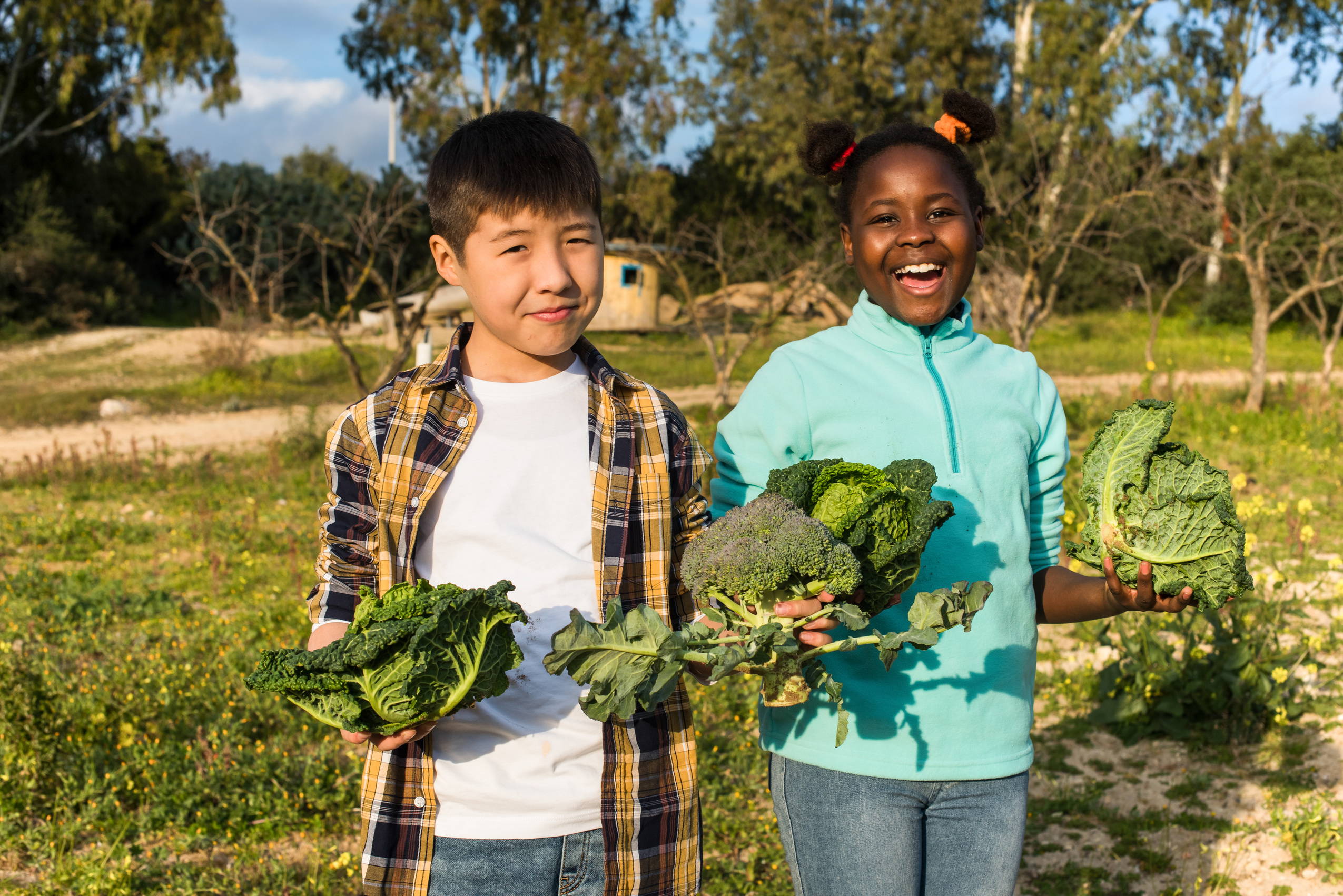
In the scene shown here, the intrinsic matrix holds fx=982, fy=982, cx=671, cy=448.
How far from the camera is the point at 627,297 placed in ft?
85.3


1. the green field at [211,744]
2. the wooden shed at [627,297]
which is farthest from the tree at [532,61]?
the green field at [211,744]

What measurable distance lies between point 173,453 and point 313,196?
1996cm

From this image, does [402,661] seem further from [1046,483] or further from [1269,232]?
[1269,232]

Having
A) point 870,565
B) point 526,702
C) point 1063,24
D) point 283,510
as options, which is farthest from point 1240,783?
point 1063,24

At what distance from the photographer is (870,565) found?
67.0 inches

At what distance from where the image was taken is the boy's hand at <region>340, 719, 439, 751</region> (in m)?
1.66

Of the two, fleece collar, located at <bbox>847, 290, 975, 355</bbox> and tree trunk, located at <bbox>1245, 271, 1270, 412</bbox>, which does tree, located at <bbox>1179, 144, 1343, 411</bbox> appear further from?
fleece collar, located at <bbox>847, 290, 975, 355</bbox>

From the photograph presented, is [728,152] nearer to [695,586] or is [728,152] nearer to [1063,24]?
[1063,24]

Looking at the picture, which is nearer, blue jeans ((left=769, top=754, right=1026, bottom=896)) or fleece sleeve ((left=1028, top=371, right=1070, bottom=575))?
blue jeans ((left=769, top=754, right=1026, bottom=896))

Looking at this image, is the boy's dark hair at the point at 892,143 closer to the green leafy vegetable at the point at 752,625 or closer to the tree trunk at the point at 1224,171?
the green leafy vegetable at the point at 752,625

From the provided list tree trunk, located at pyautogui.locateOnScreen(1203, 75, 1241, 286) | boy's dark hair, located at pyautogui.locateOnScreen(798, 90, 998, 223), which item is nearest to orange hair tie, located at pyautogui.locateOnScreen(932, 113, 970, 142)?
boy's dark hair, located at pyautogui.locateOnScreen(798, 90, 998, 223)

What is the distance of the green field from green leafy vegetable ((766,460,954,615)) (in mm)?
1961

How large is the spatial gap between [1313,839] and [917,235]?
2913 millimetres

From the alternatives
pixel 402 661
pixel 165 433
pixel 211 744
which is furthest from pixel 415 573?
pixel 165 433
